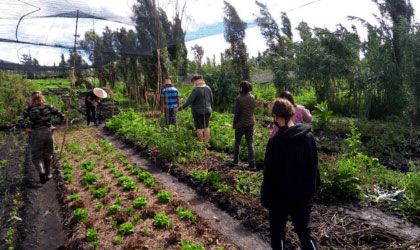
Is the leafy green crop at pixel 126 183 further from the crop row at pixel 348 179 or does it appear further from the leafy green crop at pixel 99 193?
the crop row at pixel 348 179

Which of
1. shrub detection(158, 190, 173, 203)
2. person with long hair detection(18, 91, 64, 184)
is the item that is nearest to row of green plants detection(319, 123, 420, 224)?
shrub detection(158, 190, 173, 203)

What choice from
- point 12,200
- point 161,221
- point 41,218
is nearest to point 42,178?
point 12,200

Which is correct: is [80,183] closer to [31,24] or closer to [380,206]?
[31,24]

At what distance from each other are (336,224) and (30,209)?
4019 millimetres

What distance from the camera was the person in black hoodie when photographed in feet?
7.17

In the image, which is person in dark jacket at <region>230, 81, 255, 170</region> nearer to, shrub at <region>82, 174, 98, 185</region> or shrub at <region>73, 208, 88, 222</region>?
shrub at <region>82, 174, 98, 185</region>

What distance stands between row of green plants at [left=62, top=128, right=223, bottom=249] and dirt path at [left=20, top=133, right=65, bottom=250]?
0.27 metres

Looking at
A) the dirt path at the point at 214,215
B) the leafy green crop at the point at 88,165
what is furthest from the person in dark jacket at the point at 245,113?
the leafy green crop at the point at 88,165

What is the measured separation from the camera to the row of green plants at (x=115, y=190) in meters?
3.36

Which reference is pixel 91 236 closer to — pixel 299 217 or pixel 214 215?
pixel 214 215

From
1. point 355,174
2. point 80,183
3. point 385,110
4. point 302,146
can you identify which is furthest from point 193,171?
point 385,110

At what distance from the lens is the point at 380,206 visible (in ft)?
12.3

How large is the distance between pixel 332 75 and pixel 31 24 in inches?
388

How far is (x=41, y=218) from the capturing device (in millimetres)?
3793
